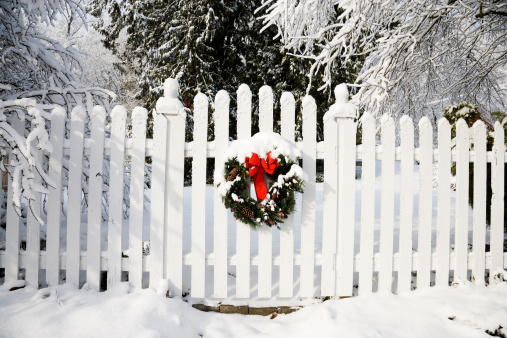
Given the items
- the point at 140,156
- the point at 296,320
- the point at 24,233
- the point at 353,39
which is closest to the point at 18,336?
the point at 24,233

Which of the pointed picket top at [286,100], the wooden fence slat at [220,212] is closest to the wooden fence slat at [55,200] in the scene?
the wooden fence slat at [220,212]

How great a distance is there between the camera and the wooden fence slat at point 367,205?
3213 millimetres

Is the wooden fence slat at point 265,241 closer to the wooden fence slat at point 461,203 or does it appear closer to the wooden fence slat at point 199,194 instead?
the wooden fence slat at point 199,194

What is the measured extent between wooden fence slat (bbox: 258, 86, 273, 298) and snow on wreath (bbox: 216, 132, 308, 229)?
0.40 feet

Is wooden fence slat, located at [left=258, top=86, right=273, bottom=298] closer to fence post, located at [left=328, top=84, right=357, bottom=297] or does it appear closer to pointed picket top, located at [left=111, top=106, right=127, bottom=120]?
fence post, located at [left=328, top=84, right=357, bottom=297]

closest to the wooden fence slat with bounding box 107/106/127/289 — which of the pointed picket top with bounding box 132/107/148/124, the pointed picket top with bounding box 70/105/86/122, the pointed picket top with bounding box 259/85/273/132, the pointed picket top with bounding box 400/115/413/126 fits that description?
the pointed picket top with bounding box 132/107/148/124

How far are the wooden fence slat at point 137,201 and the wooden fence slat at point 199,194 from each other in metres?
0.44

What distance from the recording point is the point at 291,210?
3.04m

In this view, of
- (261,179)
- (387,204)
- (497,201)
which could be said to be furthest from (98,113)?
(497,201)

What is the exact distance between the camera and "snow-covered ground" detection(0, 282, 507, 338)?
261cm

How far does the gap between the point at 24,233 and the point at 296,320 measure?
8.52 ft

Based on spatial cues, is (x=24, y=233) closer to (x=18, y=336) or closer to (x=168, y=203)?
(x=18, y=336)

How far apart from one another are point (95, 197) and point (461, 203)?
323 cm

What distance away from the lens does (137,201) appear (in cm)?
312
